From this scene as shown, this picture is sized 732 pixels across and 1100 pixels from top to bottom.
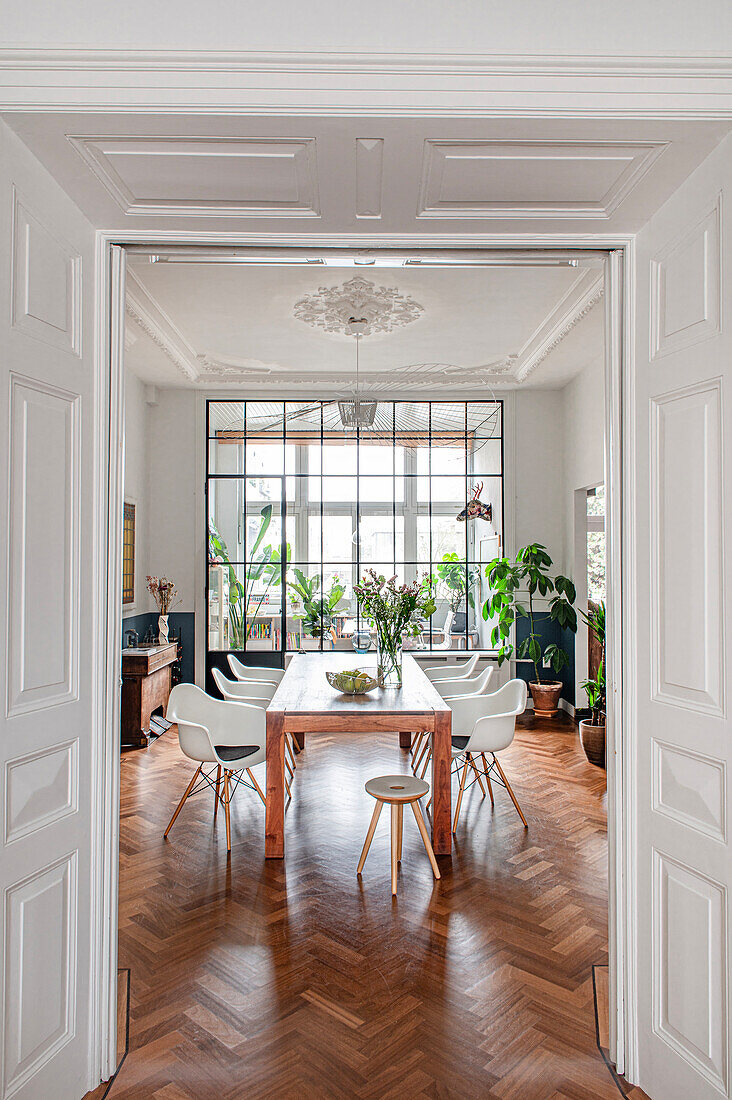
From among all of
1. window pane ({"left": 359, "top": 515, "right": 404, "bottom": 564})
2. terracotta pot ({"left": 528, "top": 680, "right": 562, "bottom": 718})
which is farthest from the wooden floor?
window pane ({"left": 359, "top": 515, "right": 404, "bottom": 564})

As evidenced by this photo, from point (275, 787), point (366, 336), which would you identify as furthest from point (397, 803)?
point (366, 336)

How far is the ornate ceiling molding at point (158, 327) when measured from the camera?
16.5 feet

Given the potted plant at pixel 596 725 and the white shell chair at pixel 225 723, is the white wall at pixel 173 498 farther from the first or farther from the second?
the potted plant at pixel 596 725

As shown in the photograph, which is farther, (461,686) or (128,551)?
(128,551)

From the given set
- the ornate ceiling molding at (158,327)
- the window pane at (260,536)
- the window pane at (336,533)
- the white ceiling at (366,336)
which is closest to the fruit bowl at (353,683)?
the white ceiling at (366,336)

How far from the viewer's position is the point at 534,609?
7.60 m

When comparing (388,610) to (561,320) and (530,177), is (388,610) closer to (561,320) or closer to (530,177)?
(561,320)

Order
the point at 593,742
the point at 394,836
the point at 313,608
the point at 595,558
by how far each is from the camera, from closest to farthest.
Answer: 1. the point at 394,836
2. the point at 593,742
3. the point at 595,558
4. the point at 313,608

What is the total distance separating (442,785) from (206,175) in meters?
3.07

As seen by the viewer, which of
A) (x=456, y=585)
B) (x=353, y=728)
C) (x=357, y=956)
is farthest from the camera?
(x=456, y=585)

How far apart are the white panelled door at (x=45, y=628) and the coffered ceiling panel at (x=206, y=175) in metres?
0.19

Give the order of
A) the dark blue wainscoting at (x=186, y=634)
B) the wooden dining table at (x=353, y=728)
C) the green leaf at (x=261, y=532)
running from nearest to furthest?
the wooden dining table at (x=353, y=728)
the dark blue wainscoting at (x=186, y=634)
the green leaf at (x=261, y=532)

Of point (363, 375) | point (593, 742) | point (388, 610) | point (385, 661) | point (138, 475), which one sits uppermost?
point (363, 375)

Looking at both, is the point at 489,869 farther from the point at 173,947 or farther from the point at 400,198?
the point at 400,198
